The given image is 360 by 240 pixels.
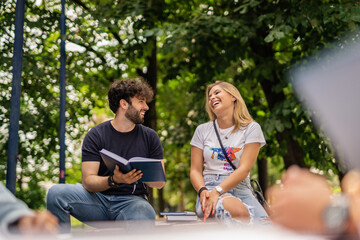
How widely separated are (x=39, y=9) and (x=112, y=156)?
445 cm

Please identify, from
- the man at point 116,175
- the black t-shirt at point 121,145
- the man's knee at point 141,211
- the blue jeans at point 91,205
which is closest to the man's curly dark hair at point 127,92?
the man at point 116,175

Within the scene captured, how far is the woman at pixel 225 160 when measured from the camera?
3.30m

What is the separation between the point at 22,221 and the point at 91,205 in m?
2.02

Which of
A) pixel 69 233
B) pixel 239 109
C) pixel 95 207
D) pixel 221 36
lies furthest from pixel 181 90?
pixel 69 233

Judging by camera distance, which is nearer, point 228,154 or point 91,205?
point 91,205

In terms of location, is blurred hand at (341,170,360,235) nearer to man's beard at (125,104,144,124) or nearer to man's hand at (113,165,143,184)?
man's hand at (113,165,143,184)

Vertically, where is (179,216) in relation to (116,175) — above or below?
below

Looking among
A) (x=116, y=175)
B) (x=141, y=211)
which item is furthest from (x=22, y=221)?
(x=141, y=211)

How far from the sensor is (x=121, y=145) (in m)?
3.48

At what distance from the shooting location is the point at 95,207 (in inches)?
126

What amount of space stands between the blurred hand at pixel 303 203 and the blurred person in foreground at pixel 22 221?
0.65m

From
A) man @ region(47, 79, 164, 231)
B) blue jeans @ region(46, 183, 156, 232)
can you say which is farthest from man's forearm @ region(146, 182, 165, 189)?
blue jeans @ region(46, 183, 156, 232)

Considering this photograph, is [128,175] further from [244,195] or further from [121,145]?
[244,195]

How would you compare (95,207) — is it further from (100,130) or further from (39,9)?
(39,9)
